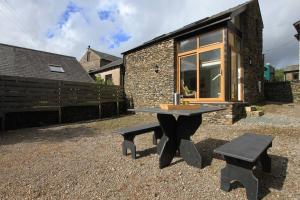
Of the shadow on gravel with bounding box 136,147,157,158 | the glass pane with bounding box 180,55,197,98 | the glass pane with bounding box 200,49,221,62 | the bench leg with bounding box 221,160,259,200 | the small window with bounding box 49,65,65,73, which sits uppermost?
the small window with bounding box 49,65,65,73

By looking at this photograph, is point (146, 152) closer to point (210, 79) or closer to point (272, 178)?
point (272, 178)

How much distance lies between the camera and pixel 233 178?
7.50 ft

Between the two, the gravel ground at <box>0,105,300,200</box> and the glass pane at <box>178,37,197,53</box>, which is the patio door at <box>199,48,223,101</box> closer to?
the glass pane at <box>178,37,197,53</box>

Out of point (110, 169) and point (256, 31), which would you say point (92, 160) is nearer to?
point (110, 169)

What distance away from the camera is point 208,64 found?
295 inches

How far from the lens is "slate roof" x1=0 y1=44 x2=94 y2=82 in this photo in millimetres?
11086

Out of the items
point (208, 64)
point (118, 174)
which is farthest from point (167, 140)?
point (208, 64)

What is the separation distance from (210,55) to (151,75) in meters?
3.38

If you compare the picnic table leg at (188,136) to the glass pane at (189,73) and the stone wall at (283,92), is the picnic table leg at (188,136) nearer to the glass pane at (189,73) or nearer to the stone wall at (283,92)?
the glass pane at (189,73)

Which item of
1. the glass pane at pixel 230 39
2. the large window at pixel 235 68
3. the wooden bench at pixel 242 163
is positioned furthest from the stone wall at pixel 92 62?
the wooden bench at pixel 242 163

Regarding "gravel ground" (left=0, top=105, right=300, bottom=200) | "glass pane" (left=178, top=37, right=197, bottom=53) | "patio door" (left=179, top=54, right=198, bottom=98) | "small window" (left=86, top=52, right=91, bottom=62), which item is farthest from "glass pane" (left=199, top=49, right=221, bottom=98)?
"small window" (left=86, top=52, right=91, bottom=62)

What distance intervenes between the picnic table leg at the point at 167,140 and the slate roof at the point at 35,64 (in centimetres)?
1068

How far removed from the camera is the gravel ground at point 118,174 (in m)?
2.36

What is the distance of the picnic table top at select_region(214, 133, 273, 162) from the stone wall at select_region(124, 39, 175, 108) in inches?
239
